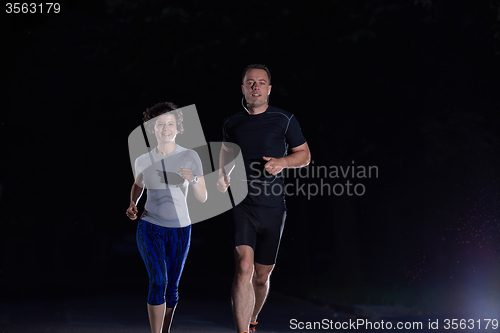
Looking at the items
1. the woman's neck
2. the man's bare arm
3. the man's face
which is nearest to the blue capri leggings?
the woman's neck

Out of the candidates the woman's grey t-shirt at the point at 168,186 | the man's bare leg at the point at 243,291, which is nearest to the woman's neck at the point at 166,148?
the woman's grey t-shirt at the point at 168,186

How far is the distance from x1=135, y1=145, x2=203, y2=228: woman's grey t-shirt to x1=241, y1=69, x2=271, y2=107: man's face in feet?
2.79

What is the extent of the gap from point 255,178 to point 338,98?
6360 mm

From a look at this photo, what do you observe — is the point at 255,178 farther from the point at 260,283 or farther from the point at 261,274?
the point at 260,283

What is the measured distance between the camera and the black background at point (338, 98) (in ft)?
41.7

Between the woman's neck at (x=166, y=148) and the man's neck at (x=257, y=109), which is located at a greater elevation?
the man's neck at (x=257, y=109)

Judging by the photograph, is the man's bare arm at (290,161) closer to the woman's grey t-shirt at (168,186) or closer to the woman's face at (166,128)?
the woman's grey t-shirt at (168,186)

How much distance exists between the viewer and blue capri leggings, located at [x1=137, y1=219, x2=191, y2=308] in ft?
22.4

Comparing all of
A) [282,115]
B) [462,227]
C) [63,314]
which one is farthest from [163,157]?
[462,227]

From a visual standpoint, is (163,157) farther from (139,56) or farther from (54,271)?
(54,271)

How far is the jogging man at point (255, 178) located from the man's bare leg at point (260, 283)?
0.01 meters

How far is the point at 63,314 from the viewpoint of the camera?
10.8 metres

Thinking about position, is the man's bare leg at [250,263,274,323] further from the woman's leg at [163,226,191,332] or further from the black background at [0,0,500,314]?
the black background at [0,0,500,314]

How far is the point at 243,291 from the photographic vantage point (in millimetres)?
6953
